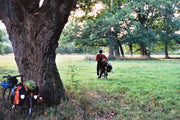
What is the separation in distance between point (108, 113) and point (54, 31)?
289 cm

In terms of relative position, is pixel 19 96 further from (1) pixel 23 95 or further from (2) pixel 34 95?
(2) pixel 34 95

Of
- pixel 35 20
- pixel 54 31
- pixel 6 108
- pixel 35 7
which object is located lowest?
pixel 6 108

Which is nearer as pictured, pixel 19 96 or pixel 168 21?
pixel 19 96

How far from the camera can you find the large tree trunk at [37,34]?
15.0 ft

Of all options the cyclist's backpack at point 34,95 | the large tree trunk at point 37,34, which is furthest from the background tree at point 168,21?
the cyclist's backpack at point 34,95

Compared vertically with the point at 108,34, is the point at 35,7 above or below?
below

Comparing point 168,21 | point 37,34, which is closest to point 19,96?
point 37,34

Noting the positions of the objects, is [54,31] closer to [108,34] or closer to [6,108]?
[6,108]

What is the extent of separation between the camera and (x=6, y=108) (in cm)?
445

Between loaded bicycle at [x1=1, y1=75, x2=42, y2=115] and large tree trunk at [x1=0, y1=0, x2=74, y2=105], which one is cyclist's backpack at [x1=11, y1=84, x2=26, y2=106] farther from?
large tree trunk at [x1=0, y1=0, x2=74, y2=105]

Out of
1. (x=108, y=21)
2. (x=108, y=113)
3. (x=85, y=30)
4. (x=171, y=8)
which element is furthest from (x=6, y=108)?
(x=171, y=8)

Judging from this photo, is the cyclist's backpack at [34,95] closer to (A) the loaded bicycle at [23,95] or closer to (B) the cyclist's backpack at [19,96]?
(A) the loaded bicycle at [23,95]

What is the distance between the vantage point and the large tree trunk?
4.56 meters

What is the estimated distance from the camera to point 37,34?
4.62 meters
